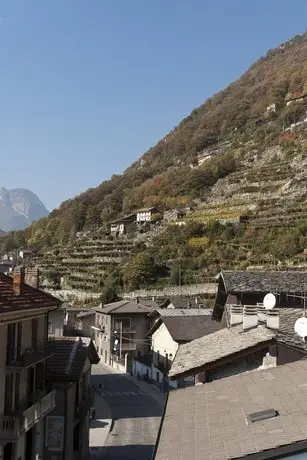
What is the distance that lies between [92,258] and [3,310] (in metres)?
81.0

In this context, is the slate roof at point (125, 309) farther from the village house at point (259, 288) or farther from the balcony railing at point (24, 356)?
the balcony railing at point (24, 356)

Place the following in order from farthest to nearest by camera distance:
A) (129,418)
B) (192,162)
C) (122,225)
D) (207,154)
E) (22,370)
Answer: (207,154)
(192,162)
(122,225)
(129,418)
(22,370)

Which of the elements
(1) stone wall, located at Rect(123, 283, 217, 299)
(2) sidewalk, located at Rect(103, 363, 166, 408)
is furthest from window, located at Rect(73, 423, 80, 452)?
(1) stone wall, located at Rect(123, 283, 217, 299)

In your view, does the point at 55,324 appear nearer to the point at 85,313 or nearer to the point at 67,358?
the point at 67,358

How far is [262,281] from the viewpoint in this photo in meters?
25.4

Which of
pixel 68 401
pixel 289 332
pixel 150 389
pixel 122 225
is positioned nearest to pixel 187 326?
pixel 150 389

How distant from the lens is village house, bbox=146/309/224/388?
46.4m

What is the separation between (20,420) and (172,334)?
3004cm

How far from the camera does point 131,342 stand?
201ft

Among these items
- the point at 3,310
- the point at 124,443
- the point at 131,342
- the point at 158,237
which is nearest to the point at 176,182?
the point at 158,237

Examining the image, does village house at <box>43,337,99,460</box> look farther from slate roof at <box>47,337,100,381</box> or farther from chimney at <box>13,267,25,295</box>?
chimney at <box>13,267,25,295</box>

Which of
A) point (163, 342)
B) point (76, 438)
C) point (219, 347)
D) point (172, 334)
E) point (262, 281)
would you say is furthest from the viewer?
point (163, 342)

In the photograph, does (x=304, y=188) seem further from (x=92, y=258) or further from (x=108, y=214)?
(x=108, y=214)

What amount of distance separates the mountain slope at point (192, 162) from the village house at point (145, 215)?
763 centimetres
